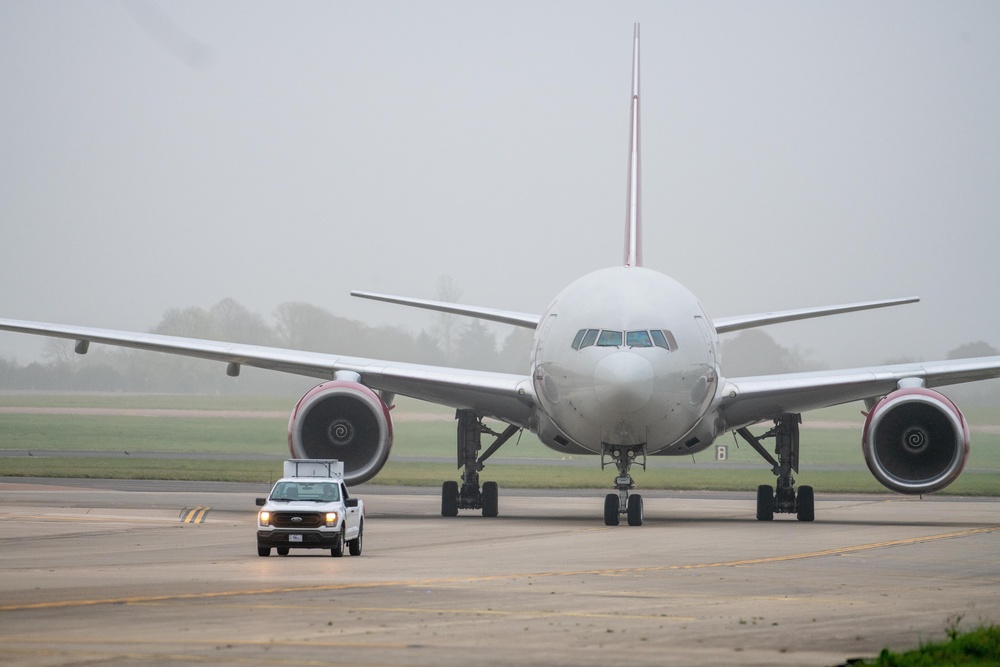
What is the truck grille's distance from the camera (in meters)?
17.0

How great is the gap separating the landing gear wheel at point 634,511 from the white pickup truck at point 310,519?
5225 millimetres

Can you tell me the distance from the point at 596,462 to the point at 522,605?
3394cm

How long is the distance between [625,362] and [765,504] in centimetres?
636

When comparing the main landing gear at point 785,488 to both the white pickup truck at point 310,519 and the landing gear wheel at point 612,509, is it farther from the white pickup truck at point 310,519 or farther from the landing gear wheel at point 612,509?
the white pickup truck at point 310,519

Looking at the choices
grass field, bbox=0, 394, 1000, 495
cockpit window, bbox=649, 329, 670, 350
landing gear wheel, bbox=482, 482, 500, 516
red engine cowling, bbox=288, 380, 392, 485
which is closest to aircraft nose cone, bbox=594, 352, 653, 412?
cockpit window, bbox=649, 329, 670, 350

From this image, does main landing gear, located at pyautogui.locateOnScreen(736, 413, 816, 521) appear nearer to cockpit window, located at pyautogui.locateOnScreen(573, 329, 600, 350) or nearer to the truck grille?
cockpit window, located at pyautogui.locateOnScreen(573, 329, 600, 350)

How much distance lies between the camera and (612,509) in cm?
2195

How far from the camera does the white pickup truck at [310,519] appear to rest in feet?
55.4

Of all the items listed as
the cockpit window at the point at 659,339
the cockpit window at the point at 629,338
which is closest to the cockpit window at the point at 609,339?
the cockpit window at the point at 629,338

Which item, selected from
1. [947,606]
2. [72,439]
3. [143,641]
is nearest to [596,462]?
[72,439]

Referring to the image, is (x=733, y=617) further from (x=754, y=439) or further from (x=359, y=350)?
(x=359, y=350)

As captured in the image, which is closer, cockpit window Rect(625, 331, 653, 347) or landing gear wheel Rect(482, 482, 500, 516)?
cockpit window Rect(625, 331, 653, 347)

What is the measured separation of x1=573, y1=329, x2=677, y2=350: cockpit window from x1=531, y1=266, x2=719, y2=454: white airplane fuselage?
0.05 ft

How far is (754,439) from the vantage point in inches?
1056
